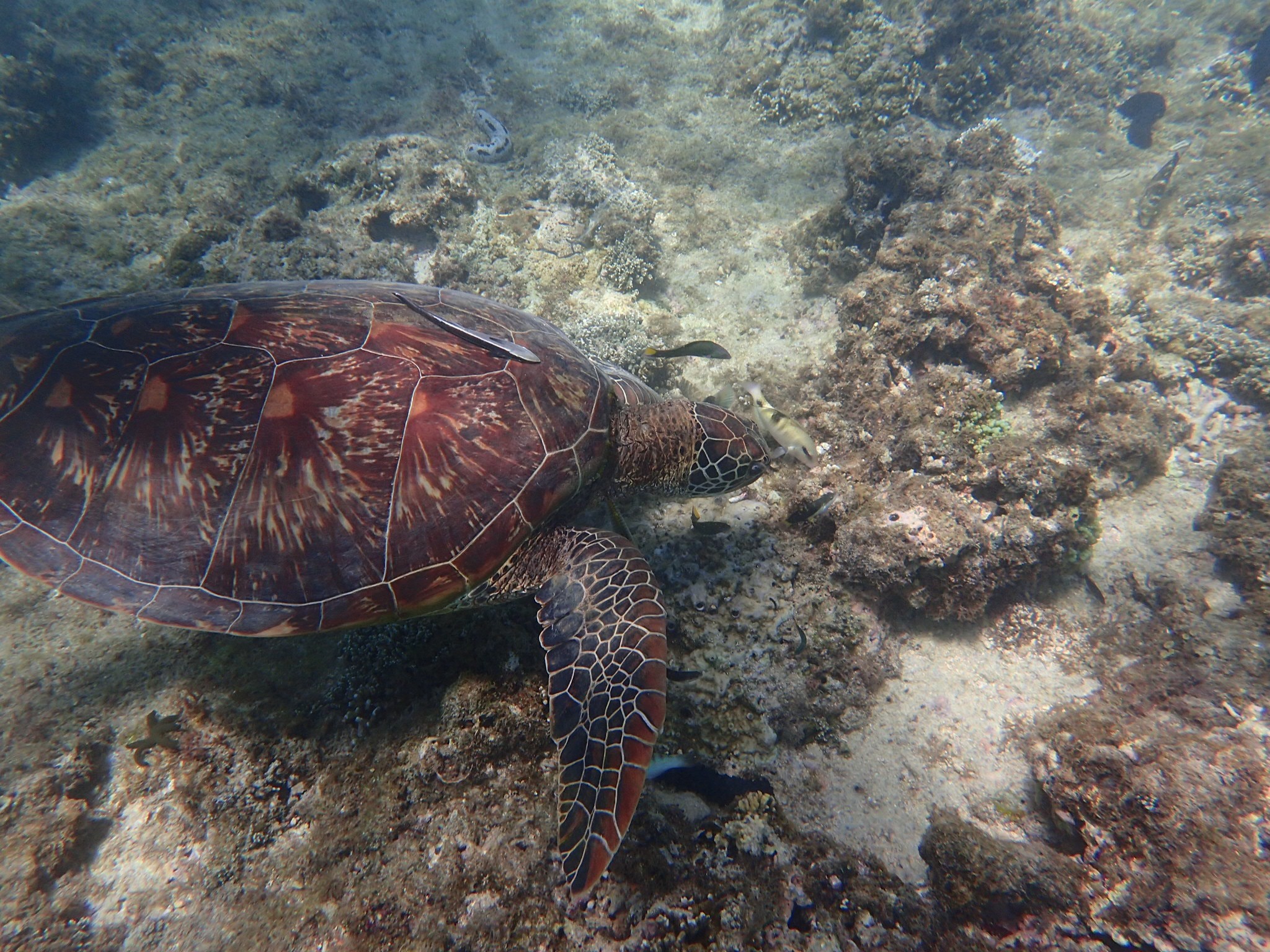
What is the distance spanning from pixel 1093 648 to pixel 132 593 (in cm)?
457

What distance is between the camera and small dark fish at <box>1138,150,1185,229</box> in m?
5.54

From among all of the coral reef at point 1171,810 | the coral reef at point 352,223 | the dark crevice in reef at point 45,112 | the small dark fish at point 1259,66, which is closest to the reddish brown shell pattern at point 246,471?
the coral reef at point 352,223

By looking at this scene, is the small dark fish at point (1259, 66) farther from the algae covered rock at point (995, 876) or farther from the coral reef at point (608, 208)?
the algae covered rock at point (995, 876)

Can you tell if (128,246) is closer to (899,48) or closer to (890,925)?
(890,925)

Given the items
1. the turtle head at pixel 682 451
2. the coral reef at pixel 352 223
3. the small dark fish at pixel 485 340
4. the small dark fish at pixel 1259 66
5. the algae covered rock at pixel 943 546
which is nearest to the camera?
the small dark fish at pixel 485 340

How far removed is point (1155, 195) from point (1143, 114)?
250 centimetres

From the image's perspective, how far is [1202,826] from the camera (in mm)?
1664

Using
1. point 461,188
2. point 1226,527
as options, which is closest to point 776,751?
point 1226,527

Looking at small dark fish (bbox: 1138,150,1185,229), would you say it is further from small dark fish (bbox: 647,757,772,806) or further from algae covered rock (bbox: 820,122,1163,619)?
small dark fish (bbox: 647,757,772,806)

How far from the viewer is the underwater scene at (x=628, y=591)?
1.70 m

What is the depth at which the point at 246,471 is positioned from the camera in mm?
1906

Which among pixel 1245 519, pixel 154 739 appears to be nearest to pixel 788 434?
pixel 1245 519

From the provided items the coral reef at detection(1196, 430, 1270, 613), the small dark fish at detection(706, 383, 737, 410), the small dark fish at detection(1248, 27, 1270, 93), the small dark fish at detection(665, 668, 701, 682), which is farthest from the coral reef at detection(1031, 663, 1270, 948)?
the small dark fish at detection(1248, 27, 1270, 93)

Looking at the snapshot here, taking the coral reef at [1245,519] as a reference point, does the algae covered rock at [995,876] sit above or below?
below
